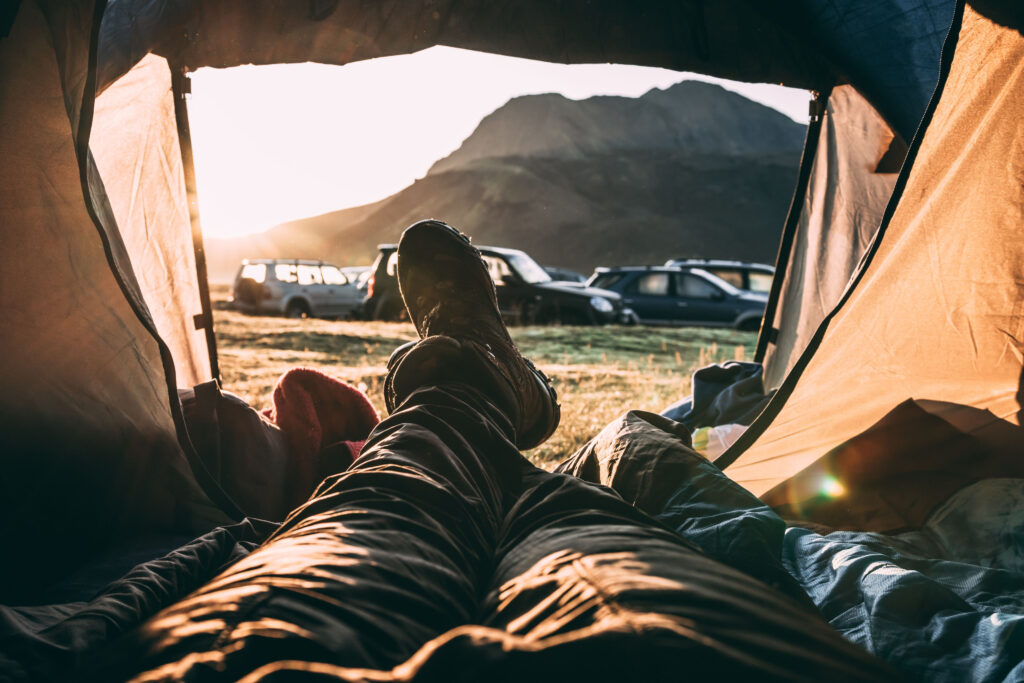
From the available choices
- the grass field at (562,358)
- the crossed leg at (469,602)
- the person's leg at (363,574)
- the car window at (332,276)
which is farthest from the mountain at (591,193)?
the crossed leg at (469,602)

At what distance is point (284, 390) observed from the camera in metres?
2.28

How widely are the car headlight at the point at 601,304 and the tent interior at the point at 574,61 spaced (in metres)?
6.54

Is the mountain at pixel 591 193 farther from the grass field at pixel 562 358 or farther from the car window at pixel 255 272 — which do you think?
the grass field at pixel 562 358

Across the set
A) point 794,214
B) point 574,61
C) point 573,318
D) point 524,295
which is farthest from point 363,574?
point 573,318

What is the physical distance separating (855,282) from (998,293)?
A: 1.35 feet

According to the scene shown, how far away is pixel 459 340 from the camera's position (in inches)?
73.2

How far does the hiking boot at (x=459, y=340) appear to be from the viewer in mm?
1709

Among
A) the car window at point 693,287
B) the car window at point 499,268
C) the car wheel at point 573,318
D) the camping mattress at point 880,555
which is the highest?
the car window at point 499,268

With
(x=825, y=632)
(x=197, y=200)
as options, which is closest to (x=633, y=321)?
(x=197, y=200)

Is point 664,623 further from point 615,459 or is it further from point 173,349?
point 173,349

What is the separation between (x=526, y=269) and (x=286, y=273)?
19.5 feet

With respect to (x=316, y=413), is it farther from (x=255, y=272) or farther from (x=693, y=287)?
(x=255, y=272)

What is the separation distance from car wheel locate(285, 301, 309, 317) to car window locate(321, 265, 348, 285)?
71 centimetres

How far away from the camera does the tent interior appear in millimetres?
1589
